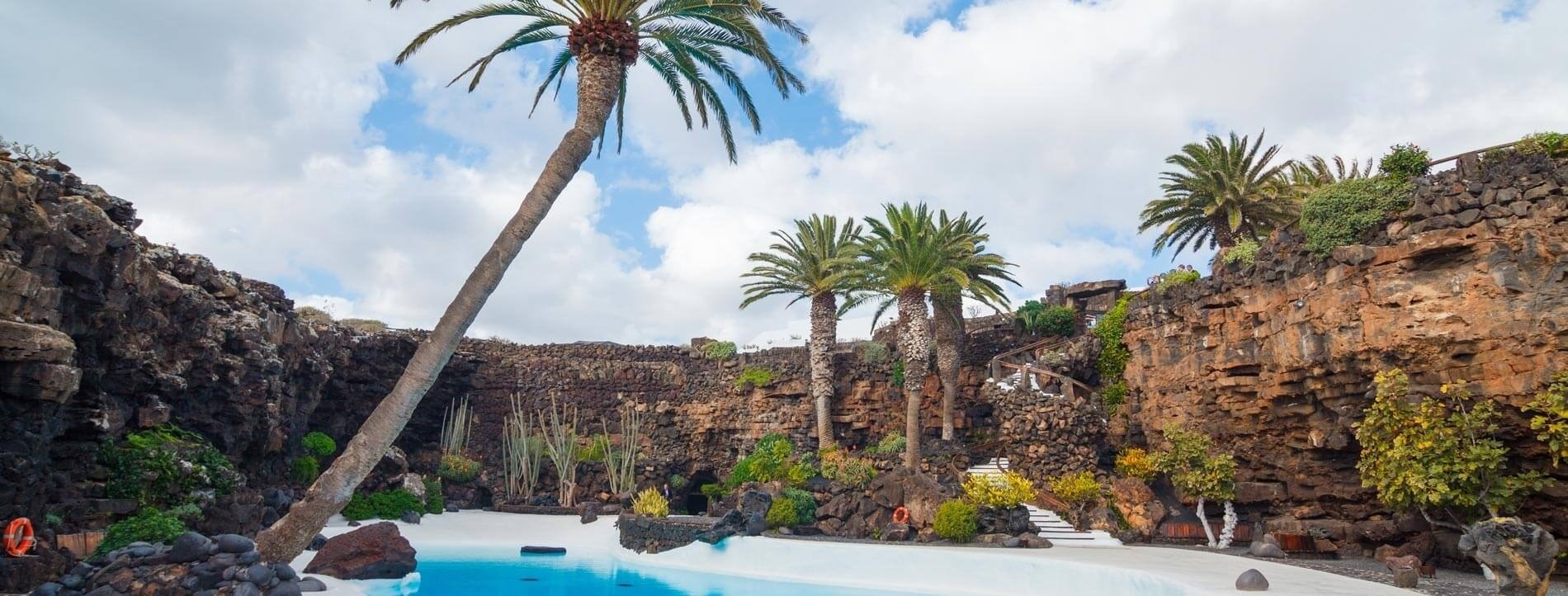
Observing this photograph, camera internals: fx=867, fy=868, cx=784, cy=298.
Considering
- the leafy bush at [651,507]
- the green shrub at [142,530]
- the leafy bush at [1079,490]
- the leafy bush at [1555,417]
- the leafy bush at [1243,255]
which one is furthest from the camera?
the leafy bush at [651,507]

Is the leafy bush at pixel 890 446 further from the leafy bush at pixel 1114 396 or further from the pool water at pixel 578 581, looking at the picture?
the pool water at pixel 578 581

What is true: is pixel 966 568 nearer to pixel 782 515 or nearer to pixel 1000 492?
pixel 1000 492

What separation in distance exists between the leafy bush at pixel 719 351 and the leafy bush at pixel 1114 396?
14.3 meters

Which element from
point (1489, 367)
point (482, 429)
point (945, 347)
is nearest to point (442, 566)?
point (482, 429)

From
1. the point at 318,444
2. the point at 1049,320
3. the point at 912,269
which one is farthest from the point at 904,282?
the point at 318,444

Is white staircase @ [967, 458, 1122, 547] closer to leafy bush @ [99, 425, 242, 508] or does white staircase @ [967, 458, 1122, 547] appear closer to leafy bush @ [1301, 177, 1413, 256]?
leafy bush @ [1301, 177, 1413, 256]

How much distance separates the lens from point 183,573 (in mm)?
10266

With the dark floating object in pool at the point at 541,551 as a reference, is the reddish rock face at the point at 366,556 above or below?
above

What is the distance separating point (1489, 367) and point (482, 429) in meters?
29.5

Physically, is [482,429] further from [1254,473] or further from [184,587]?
[1254,473]

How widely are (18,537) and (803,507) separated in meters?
15.3

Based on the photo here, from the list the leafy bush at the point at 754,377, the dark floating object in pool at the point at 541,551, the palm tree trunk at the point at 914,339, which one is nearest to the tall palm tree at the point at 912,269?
the palm tree trunk at the point at 914,339

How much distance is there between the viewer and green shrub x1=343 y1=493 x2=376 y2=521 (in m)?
23.6

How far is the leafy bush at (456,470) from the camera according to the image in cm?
2930
